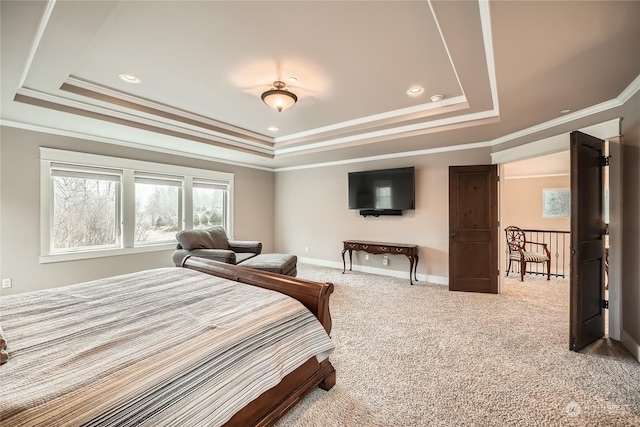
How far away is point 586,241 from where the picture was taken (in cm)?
249

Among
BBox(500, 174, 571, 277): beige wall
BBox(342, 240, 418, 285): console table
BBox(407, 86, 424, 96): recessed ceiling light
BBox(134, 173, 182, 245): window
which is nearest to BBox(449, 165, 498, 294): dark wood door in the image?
BBox(342, 240, 418, 285): console table

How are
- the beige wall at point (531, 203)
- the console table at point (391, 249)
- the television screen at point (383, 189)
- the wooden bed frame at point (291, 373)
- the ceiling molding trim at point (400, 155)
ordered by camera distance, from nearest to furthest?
the wooden bed frame at point (291, 373), the ceiling molding trim at point (400, 155), the console table at point (391, 249), the television screen at point (383, 189), the beige wall at point (531, 203)

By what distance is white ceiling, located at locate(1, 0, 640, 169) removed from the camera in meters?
1.65

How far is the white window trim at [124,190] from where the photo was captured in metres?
3.59


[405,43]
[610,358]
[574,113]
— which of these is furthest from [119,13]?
[610,358]

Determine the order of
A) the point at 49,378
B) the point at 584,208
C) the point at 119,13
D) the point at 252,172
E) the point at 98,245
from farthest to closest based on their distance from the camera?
→ the point at 252,172 < the point at 98,245 < the point at 584,208 < the point at 119,13 < the point at 49,378

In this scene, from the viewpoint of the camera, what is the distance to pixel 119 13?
5.93ft

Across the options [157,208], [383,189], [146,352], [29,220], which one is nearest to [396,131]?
[383,189]

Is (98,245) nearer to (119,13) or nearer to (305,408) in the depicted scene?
(119,13)

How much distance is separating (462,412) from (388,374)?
0.54 metres

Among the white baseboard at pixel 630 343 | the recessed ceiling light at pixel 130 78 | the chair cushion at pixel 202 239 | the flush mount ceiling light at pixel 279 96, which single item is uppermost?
the recessed ceiling light at pixel 130 78

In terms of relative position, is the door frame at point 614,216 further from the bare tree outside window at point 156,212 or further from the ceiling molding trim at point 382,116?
the bare tree outside window at point 156,212

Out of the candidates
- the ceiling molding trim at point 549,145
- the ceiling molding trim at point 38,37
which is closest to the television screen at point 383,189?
the ceiling molding trim at point 549,145

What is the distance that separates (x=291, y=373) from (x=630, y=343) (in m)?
3.07
